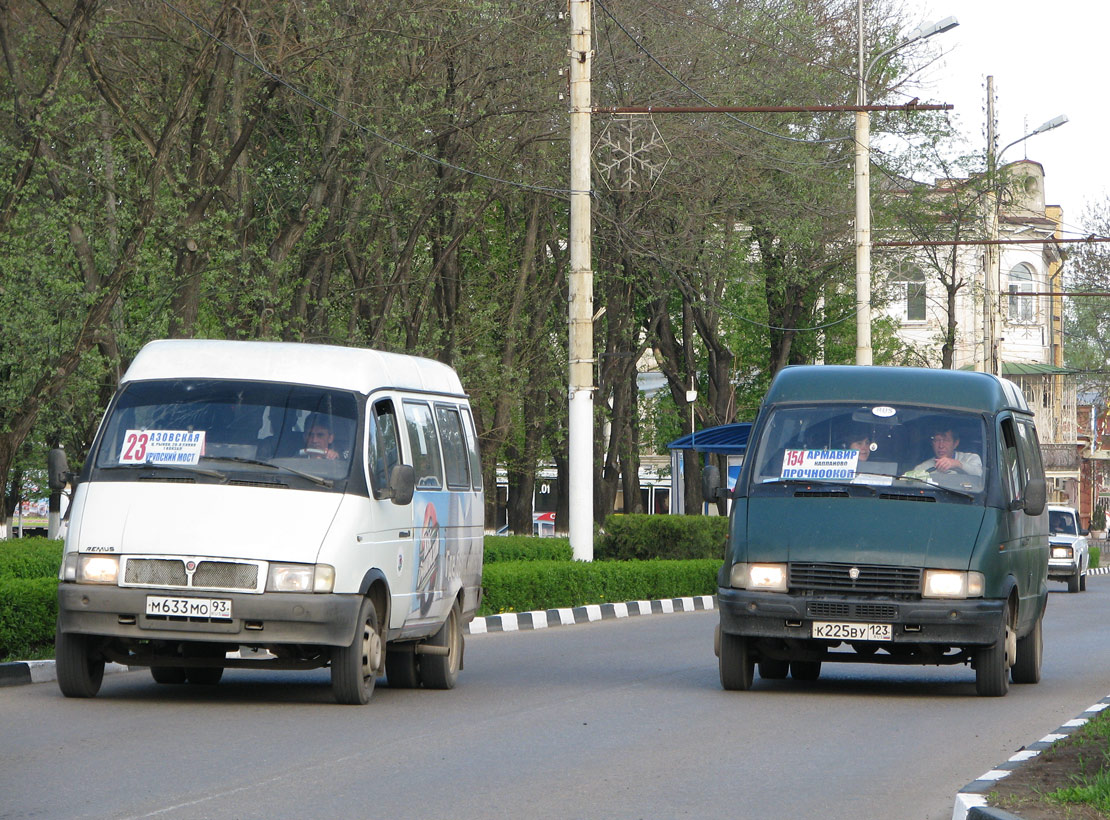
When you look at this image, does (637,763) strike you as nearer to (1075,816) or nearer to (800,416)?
(1075,816)

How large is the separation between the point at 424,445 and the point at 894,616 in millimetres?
3588

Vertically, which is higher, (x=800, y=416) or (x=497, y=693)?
(x=800, y=416)

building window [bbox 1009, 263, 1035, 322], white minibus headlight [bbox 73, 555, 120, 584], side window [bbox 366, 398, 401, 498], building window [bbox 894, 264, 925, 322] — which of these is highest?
building window [bbox 1009, 263, 1035, 322]

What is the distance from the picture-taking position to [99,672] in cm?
1212

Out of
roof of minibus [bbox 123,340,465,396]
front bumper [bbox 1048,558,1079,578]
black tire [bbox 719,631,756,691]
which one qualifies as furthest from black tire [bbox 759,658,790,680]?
front bumper [bbox 1048,558,1079,578]

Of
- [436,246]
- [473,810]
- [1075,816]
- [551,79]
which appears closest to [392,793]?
[473,810]

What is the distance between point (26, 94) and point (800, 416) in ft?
46.1

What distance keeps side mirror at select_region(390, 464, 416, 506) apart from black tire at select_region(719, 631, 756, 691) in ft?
8.40

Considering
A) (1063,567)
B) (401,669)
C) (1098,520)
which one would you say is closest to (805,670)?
(401,669)

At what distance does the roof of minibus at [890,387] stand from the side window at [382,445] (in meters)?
2.94

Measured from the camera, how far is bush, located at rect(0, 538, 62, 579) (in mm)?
17844

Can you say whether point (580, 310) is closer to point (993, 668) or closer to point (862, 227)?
point (862, 227)

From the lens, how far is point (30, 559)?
18.1 meters

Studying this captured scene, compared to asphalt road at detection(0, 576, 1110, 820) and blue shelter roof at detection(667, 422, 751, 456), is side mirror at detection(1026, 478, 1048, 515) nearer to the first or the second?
asphalt road at detection(0, 576, 1110, 820)
